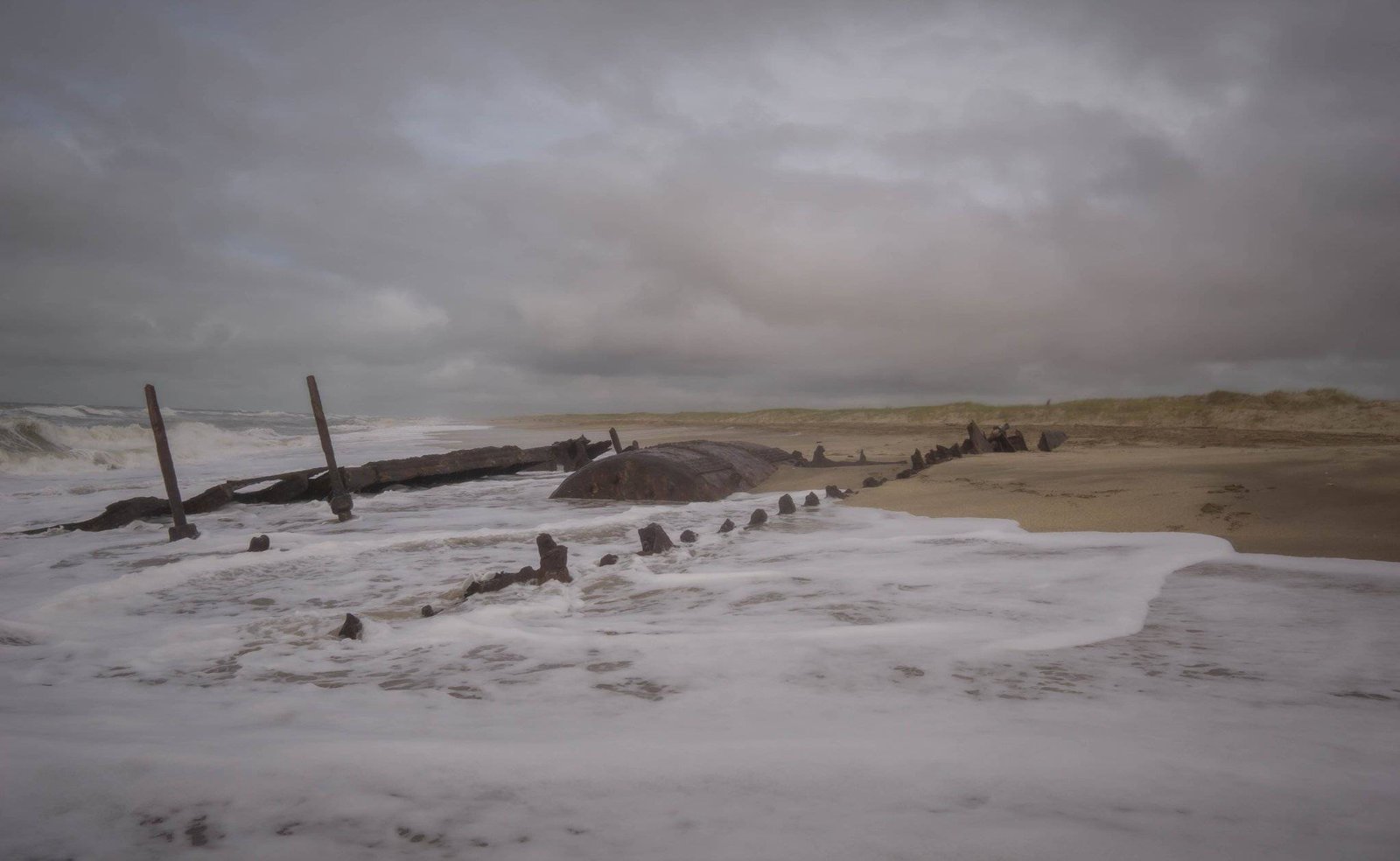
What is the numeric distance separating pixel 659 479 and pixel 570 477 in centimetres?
189

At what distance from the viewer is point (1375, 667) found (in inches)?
105

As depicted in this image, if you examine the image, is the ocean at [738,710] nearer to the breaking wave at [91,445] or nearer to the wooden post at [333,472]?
the wooden post at [333,472]

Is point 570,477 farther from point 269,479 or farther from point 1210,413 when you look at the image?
point 1210,413

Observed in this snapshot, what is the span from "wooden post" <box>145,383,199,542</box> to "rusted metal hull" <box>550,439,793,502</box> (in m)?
4.85

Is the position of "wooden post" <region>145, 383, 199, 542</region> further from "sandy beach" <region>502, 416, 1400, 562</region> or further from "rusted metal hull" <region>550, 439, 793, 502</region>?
"sandy beach" <region>502, 416, 1400, 562</region>

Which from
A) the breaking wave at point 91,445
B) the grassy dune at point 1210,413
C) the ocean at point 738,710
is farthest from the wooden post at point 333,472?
the grassy dune at point 1210,413

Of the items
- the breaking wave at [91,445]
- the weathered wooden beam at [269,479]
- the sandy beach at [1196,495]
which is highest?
the breaking wave at [91,445]

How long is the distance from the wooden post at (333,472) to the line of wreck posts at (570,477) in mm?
16

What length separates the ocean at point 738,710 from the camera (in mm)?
1672

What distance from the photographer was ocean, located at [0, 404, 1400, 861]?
1672 mm

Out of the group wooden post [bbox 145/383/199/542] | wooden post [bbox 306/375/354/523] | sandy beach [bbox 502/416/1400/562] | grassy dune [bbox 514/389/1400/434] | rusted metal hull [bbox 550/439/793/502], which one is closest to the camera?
sandy beach [bbox 502/416/1400/562]

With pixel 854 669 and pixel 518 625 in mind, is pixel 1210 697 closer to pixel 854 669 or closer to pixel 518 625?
pixel 854 669

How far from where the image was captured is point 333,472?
33.6ft

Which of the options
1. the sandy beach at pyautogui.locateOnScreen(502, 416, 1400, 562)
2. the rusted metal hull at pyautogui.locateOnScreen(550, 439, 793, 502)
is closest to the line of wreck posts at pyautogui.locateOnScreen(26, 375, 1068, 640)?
the rusted metal hull at pyautogui.locateOnScreen(550, 439, 793, 502)
